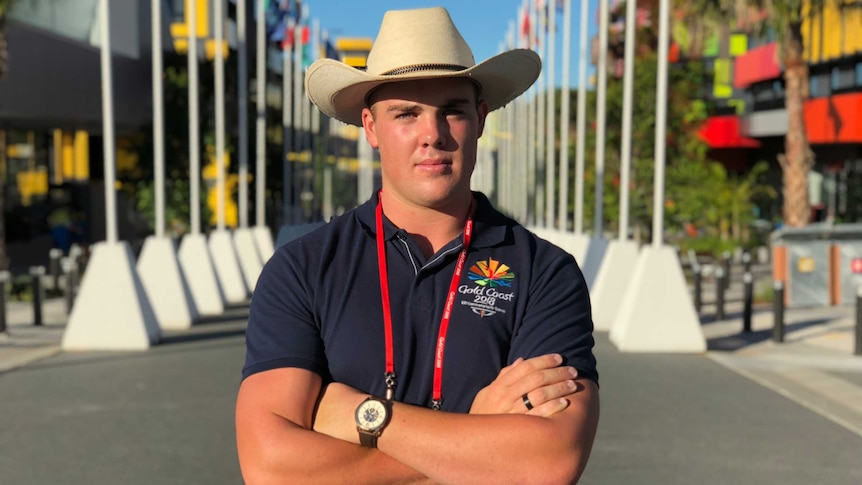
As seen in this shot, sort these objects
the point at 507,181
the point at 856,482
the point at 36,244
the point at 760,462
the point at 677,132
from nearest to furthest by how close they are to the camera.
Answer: the point at 856,482, the point at 760,462, the point at 677,132, the point at 36,244, the point at 507,181

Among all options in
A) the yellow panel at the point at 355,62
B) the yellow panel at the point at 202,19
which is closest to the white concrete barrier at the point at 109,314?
the yellow panel at the point at 355,62

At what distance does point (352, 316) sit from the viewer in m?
2.78

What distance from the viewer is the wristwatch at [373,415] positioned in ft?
8.82

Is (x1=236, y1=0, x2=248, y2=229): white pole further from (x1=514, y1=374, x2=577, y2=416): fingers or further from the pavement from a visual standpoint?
(x1=514, y1=374, x2=577, y2=416): fingers

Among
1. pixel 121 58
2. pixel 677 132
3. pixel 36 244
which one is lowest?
pixel 36 244

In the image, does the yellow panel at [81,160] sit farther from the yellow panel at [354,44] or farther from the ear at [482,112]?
the yellow panel at [354,44]

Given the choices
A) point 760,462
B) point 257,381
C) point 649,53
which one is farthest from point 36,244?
point 257,381

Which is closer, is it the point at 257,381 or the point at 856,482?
the point at 257,381

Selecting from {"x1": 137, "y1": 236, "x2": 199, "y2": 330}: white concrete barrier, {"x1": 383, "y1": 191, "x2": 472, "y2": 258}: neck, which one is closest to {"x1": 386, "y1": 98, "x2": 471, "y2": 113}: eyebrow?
{"x1": 383, "y1": 191, "x2": 472, "y2": 258}: neck

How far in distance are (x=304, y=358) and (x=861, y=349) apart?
499 inches

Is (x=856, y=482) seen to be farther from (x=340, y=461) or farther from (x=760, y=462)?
(x=340, y=461)

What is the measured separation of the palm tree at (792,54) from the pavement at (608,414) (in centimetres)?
1486

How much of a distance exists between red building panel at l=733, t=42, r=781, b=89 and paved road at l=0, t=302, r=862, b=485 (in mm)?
41525

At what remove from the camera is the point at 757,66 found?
54875 mm
